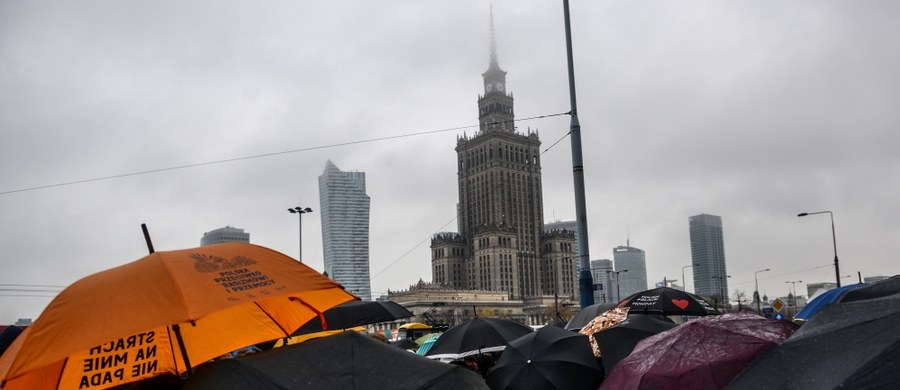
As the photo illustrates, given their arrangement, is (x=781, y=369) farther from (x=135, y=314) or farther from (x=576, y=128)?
(x=576, y=128)

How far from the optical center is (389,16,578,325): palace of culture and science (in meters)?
155

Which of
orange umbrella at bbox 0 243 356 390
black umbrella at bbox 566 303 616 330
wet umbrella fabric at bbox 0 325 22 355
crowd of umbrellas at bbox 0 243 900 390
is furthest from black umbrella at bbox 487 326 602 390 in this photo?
wet umbrella fabric at bbox 0 325 22 355

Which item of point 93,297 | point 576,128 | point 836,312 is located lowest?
point 836,312

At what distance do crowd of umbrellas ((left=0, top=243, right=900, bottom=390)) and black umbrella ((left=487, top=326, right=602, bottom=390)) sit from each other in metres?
2.24

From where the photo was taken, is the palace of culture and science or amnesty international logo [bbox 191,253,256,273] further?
the palace of culture and science

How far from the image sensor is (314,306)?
7.29 m

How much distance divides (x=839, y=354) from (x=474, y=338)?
8.75 meters

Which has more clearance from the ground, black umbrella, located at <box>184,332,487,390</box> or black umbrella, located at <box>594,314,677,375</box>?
black umbrella, located at <box>184,332,487,390</box>

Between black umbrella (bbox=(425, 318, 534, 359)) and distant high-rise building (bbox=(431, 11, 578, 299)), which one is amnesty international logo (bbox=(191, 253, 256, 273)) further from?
distant high-rise building (bbox=(431, 11, 578, 299))

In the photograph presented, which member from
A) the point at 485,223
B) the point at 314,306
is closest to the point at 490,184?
the point at 485,223

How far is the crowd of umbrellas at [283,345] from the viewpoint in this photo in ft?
13.1

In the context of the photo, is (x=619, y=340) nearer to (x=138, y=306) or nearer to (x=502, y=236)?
(x=138, y=306)

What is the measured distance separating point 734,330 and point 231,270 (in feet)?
14.8

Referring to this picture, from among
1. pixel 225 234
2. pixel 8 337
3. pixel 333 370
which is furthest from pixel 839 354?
pixel 225 234
